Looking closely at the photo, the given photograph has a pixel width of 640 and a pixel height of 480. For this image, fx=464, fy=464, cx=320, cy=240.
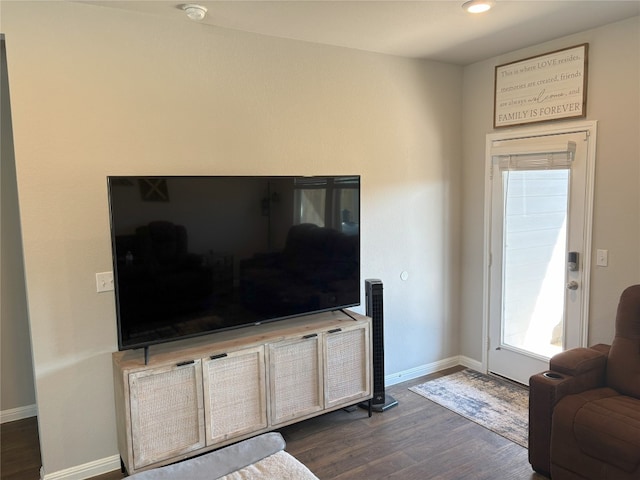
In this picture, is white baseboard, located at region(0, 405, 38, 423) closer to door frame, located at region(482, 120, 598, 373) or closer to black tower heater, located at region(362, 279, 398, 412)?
black tower heater, located at region(362, 279, 398, 412)

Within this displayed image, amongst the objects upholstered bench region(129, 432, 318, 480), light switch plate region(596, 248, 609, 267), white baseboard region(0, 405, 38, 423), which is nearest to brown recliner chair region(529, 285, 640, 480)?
light switch plate region(596, 248, 609, 267)

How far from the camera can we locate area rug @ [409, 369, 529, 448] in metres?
3.20

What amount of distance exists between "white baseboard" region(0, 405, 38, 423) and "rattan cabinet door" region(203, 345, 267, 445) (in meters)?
1.63

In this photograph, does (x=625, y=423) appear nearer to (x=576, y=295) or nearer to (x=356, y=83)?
(x=576, y=295)

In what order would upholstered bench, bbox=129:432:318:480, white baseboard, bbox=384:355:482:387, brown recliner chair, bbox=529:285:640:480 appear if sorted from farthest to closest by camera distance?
1. white baseboard, bbox=384:355:482:387
2. brown recliner chair, bbox=529:285:640:480
3. upholstered bench, bbox=129:432:318:480

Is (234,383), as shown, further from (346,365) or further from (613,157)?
(613,157)

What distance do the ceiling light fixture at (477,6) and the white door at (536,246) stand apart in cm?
119

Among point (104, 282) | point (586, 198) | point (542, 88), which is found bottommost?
point (104, 282)

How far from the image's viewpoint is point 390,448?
2984 mm

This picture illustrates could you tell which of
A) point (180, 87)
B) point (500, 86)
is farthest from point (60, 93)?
point (500, 86)

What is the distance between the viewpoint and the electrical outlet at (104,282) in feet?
8.82

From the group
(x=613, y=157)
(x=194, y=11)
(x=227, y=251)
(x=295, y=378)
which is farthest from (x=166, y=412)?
(x=613, y=157)

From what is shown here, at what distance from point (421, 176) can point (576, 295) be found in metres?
1.49

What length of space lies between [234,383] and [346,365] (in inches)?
32.8
